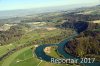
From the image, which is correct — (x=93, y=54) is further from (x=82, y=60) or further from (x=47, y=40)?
(x=47, y=40)

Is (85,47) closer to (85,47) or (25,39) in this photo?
(85,47)

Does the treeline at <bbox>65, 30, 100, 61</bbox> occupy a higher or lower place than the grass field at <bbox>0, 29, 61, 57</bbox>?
higher

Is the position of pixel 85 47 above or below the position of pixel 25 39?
above

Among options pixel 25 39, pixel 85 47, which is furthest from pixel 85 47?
pixel 25 39

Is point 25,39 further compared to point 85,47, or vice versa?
point 25,39

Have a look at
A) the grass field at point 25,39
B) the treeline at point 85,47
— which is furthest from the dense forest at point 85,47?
the grass field at point 25,39

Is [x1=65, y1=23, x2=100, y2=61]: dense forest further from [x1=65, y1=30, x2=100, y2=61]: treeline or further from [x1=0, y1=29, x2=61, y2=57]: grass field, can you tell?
[x1=0, y1=29, x2=61, y2=57]: grass field

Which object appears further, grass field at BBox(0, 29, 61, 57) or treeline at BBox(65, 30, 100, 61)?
grass field at BBox(0, 29, 61, 57)

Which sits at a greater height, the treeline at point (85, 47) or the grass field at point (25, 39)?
the treeline at point (85, 47)

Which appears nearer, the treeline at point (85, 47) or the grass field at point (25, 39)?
the treeline at point (85, 47)

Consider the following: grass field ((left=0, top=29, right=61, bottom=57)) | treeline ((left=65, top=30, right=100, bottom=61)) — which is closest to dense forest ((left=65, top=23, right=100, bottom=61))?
treeline ((left=65, top=30, right=100, bottom=61))

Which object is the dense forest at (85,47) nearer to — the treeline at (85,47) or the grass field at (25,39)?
the treeline at (85,47)

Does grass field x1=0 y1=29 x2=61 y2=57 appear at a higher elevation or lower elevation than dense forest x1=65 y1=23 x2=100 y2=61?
lower
